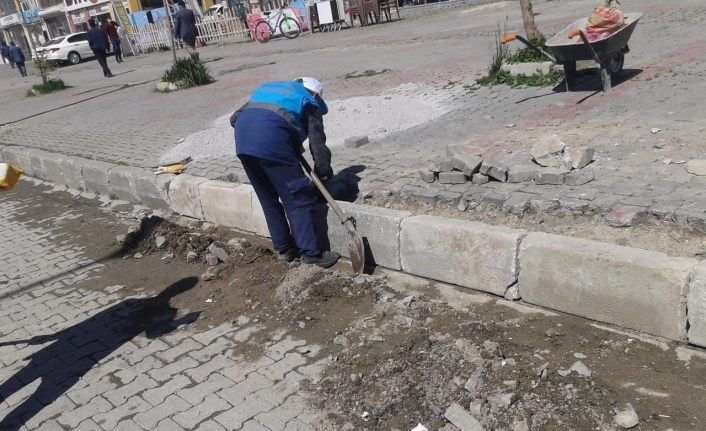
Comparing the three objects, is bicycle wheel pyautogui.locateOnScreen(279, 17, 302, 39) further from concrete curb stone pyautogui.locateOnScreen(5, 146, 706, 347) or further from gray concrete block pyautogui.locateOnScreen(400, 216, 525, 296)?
gray concrete block pyautogui.locateOnScreen(400, 216, 525, 296)

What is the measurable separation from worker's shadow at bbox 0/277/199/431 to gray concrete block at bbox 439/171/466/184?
7.16ft

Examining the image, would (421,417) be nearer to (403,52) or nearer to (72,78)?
(403,52)

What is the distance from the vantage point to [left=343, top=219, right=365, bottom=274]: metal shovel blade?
4.36 m

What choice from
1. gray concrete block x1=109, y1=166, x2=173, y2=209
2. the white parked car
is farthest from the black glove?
the white parked car

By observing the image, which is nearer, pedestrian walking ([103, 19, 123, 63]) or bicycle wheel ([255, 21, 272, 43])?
bicycle wheel ([255, 21, 272, 43])

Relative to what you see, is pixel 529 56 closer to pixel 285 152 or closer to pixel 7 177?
pixel 285 152

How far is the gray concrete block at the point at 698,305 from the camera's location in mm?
2938

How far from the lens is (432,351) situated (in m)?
3.31

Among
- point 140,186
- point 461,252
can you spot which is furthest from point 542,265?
point 140,186

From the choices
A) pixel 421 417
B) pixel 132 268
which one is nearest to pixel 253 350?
pixel 421 417

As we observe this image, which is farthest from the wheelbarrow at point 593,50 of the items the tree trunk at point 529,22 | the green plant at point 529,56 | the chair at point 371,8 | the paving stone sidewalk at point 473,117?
the chair at point 371,8

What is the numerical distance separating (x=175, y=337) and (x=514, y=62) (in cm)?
634

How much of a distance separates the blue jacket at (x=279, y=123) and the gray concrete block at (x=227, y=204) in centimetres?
106

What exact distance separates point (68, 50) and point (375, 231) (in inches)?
1228
